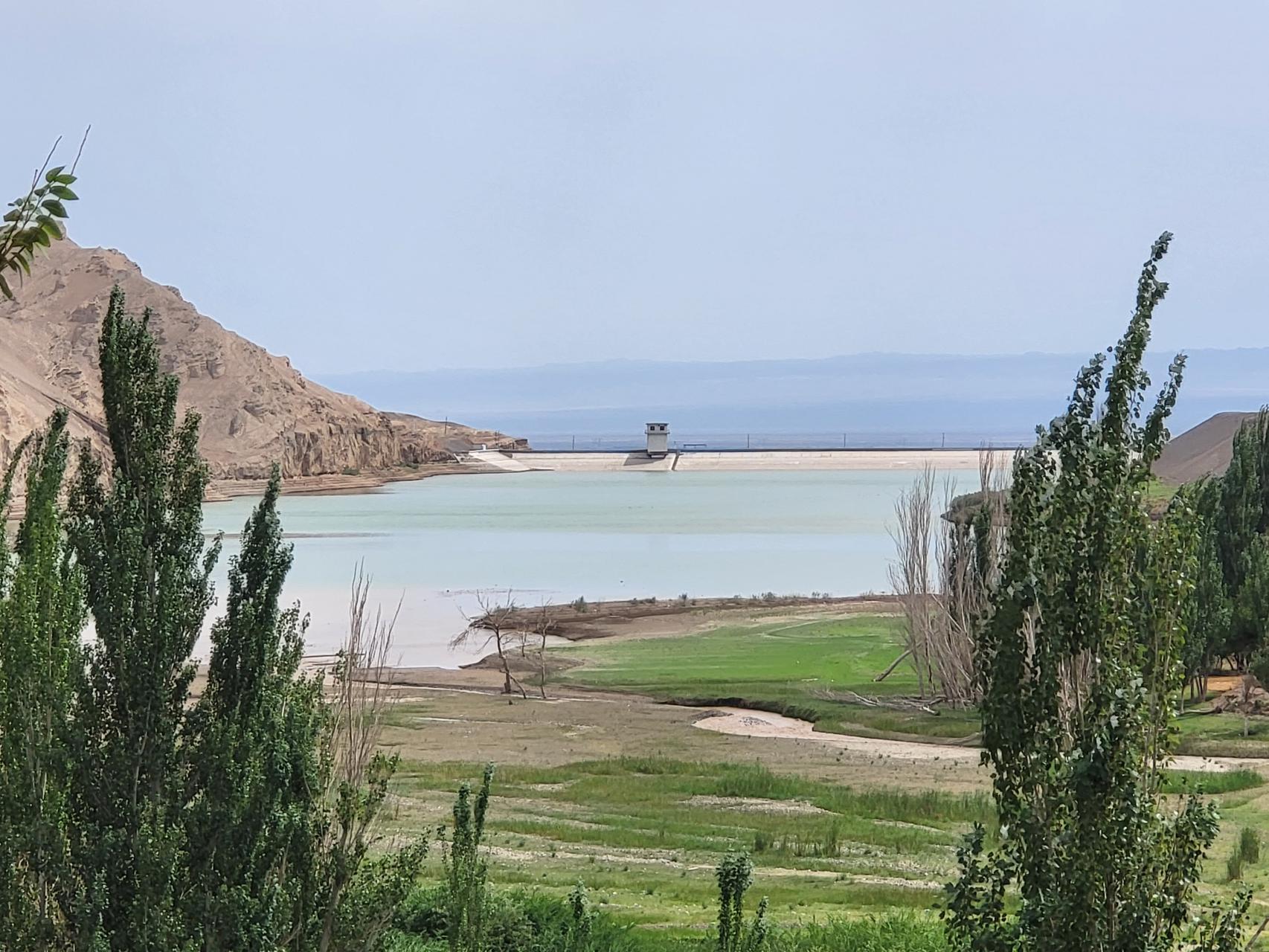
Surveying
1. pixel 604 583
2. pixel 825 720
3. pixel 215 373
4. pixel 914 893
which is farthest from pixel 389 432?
pixel 914 893

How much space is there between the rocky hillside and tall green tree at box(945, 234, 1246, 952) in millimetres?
93837

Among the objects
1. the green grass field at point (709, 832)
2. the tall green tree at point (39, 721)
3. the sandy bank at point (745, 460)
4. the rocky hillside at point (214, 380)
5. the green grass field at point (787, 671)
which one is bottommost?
the green grass field at point (787, 671)

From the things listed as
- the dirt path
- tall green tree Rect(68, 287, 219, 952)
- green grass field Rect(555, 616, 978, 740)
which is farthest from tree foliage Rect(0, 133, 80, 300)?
green grass field Rect(555, 616, 978, 740)

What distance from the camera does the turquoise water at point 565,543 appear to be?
4609 cm

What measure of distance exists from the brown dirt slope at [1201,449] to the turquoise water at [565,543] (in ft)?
42.7

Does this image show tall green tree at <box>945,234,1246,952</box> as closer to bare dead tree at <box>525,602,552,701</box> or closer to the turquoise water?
bare dead tree at <box>525,602,552,701</box>

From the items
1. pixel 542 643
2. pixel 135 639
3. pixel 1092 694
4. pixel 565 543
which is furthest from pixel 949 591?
pixel 565 543

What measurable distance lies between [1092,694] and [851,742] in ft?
66.7

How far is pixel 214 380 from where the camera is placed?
113062mm

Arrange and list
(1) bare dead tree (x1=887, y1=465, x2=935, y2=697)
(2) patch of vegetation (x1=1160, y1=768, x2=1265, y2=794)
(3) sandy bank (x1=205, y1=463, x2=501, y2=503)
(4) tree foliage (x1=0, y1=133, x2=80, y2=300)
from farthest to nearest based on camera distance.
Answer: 1. (3) sandy bank (x1=205, y1=463, x2=501, y2=503)
2. (1) bare dead tree (x1=887, y1=465, x2=935, y2=697)
3. (2) patch of vegetation (x1=1160, y1=768, x2=1265, y2=794)
4. (4) tree foliage (x1=0, y1=133, x2=80, y2=300)

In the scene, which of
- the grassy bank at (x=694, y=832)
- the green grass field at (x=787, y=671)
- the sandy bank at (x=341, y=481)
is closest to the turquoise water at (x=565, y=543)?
the sandy bank at (x=341, y=481)

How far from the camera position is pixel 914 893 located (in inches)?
485

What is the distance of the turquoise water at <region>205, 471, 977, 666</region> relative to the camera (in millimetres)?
46094

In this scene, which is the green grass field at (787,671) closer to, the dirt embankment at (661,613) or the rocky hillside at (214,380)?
the dirt embankment at (661,613)
